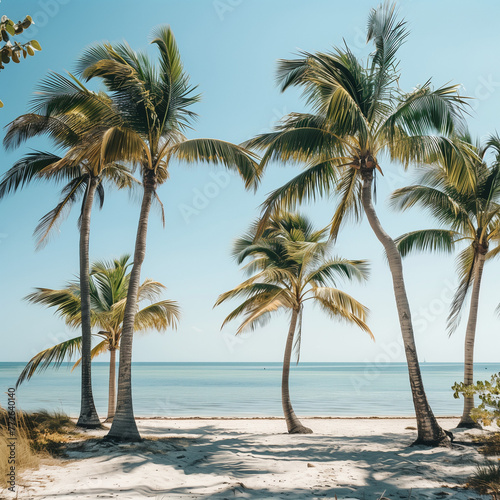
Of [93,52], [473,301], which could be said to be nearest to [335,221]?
[473,301]

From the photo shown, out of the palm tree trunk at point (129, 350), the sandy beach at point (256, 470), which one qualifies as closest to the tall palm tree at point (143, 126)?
the palm tree trunk at point (129, 350)

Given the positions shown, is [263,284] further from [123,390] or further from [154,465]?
[154,465]

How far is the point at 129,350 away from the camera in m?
9.27

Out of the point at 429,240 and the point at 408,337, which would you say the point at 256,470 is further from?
the point at 429,240

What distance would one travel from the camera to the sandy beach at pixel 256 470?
19.4ft

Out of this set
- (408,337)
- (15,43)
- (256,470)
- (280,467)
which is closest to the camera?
(15,43)

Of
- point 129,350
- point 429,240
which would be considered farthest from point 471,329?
point 129,350

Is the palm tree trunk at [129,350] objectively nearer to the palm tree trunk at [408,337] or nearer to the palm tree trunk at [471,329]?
the palm tree trunk at [408,337]

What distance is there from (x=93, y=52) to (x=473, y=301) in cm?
1108

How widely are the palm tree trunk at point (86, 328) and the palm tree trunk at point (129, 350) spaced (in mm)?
2097

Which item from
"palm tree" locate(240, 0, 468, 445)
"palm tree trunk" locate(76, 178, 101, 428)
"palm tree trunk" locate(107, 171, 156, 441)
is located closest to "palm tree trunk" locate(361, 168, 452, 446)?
"palm tree" locate(240, 0, 468, 445)

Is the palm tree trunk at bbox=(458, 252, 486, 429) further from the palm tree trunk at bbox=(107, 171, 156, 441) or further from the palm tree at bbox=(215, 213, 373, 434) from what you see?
the palm tree trunk at bbox=(107, 171, 156, 441)

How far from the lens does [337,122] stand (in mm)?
9867

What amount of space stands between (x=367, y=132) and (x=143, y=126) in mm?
4787
